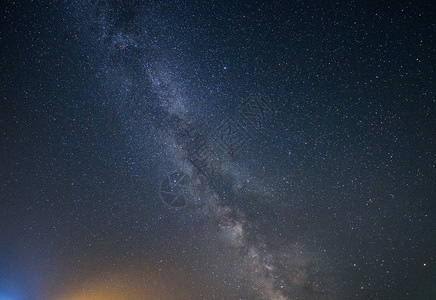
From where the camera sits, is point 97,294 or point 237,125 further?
point 97,294

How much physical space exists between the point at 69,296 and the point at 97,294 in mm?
1153

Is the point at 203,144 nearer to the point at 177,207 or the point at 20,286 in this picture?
the point at 177,207

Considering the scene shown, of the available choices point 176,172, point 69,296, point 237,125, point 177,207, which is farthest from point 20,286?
point 237,125

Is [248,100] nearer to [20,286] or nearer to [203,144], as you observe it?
[203,144]

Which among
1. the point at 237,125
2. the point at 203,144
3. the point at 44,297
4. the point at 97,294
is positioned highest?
the point at 237,125

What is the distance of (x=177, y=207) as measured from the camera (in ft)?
13.7

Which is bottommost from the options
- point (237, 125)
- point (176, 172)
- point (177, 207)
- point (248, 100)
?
point (177, 207)

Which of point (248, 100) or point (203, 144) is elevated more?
point (248, 100)

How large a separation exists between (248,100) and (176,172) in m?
1.76

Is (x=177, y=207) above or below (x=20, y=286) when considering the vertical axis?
above

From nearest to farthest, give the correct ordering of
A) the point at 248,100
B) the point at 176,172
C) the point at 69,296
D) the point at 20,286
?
the point at 248,100, the point at 176,172, the point at 69,296, the point at 20,286

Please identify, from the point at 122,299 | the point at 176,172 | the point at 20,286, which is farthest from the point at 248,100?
the point at 20,286

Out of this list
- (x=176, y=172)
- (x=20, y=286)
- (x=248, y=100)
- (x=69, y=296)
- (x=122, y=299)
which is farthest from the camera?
(x=20, y=286)

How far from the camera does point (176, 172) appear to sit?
393 centimetres
